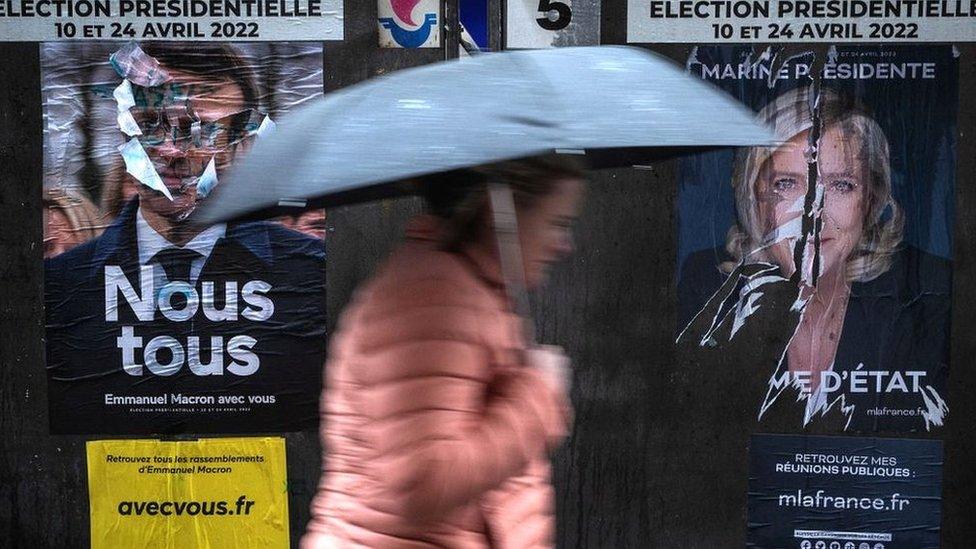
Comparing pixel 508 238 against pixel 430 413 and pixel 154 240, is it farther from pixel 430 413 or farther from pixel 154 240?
pixel 154 240

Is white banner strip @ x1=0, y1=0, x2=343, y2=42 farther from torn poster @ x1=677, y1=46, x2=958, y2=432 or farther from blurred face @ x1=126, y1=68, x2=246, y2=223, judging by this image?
torn poster @ x1=677, y1=46, x2=958, y2=432

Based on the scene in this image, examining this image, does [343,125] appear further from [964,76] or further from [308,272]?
[964,76]

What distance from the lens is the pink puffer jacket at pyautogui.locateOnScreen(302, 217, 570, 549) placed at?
6.64 feet

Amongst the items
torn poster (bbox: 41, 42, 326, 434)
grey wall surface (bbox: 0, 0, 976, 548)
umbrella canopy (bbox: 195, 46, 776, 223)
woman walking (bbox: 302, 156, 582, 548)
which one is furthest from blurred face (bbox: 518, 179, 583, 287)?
torn poster (bbox: 41, 42, 326, 434)

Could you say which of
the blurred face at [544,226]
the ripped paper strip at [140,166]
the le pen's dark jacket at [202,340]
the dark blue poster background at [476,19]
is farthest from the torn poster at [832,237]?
the blurred face at [544,226]

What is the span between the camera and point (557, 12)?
4934 millimetres

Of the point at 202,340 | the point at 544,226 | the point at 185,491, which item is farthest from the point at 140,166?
the point at 544,226

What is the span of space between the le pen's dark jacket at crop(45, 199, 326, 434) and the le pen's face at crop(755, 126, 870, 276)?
6.75 feet

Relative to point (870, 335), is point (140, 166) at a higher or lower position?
higher

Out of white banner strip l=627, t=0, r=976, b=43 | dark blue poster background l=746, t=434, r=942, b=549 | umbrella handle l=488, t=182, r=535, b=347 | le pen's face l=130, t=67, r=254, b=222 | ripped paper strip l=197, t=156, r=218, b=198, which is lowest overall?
dark blue poster background l=746, t=434, r=942, b=549

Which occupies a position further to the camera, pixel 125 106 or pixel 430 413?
pixel 125 106

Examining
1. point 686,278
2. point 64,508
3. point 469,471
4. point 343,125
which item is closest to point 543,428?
point 469,471

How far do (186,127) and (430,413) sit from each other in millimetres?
3338

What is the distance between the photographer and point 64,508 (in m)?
5.16
